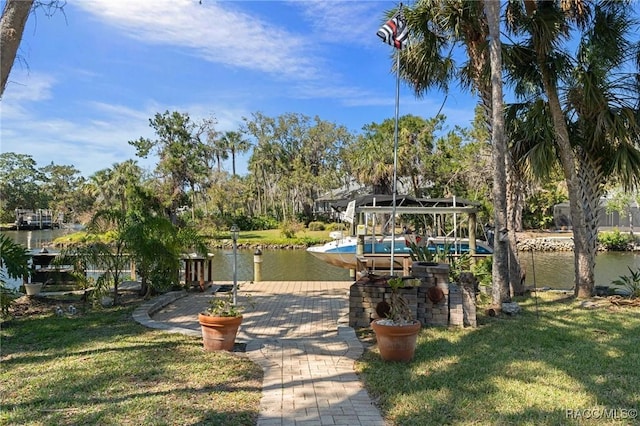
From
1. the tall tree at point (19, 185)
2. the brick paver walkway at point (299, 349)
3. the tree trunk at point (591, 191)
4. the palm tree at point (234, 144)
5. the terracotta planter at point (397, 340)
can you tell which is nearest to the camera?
the brick paver walkway at point (299, 349)

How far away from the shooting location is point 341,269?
18.1 meters

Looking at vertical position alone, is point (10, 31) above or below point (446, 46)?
below

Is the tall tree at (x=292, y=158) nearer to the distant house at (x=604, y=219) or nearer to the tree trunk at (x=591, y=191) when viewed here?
the distant house at (x=604, y=219)

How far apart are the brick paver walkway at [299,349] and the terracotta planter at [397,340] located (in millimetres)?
438

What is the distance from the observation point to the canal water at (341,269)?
611 inches

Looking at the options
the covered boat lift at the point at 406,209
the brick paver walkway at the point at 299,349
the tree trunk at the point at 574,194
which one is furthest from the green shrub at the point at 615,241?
the brick paver walkway at the point at 299,349

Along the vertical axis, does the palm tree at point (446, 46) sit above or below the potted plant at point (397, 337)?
above

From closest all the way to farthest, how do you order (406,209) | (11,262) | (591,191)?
(11,262) → (591,191) → (406,209)

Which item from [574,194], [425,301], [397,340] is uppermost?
[574,194]

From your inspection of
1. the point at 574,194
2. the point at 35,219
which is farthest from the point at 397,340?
the point at 35,219

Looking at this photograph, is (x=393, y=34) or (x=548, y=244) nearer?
(x=393, y=34)

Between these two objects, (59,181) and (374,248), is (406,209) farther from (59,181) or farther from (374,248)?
(59,181)

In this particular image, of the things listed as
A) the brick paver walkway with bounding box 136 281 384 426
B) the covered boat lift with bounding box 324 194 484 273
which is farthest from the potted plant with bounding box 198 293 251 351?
the covered boat lift with bounding box 324 194 484 273

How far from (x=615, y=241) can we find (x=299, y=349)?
80.9ft
